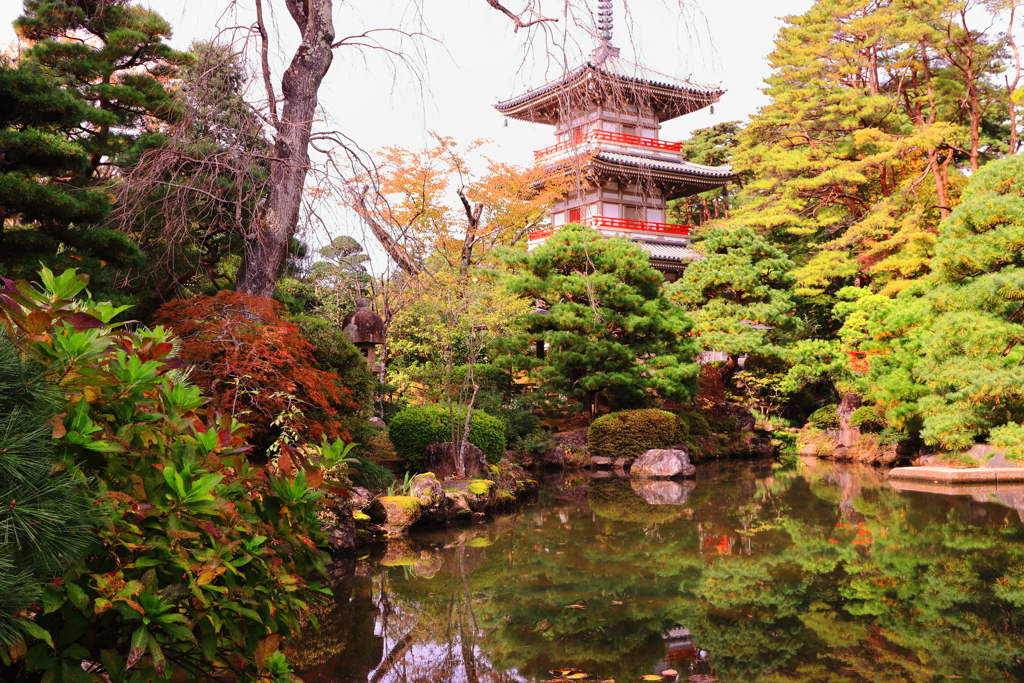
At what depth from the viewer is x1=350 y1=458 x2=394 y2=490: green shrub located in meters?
7.10

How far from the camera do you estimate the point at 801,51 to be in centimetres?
1784

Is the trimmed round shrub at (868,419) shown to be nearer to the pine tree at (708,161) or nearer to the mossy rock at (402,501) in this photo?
the mossy rock at (402,501)

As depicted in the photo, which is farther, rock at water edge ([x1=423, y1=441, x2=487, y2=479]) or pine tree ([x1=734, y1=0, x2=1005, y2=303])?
pine tree ([x1=734, y1=0, x2=1005, y2=303])

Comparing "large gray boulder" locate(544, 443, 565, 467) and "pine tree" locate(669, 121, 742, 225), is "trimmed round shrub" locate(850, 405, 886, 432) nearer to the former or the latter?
"large gray boulder" locate(544, 443, 565, 467)

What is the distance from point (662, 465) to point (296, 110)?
8592 mm

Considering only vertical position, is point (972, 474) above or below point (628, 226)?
below

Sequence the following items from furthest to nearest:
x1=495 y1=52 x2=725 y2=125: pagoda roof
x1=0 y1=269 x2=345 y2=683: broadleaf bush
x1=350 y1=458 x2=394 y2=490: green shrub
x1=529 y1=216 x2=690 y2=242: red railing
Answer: x1=529 y1=216 x2=690 y2=242: red railing < x1=350 y1=458 x2=394 y2=490: green shrub < x1=495 y1=52 x2=725 y2=125: pagoda roof < x1=0 y1=269 x2=345 y2=683: broadleaf bush

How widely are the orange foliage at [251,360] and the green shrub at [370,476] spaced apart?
0.74 metres

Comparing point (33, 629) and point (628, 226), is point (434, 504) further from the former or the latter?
point (628, 226)

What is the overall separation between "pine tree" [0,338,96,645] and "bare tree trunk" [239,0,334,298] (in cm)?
301

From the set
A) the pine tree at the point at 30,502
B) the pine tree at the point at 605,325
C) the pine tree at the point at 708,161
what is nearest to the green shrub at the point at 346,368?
the pine tree at the point at 30,502

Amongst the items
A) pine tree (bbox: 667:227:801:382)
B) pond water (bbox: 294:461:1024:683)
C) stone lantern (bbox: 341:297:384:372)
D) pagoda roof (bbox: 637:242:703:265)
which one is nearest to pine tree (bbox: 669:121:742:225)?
pagoda roof (bbox: 637:242:703:265)

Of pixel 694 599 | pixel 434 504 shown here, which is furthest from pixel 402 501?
pixel 694 599

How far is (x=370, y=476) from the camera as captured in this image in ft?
23.9
